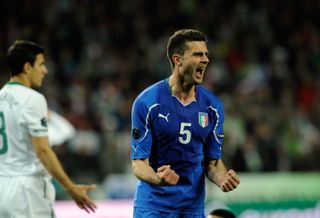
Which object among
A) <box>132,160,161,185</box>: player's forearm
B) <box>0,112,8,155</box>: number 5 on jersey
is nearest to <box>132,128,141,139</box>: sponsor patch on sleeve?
<box>132,160,161,185</box>: player's forearm

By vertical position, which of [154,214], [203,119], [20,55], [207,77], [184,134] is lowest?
[154,214]

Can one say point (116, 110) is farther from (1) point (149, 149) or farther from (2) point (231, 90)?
(1) point (149, 149)

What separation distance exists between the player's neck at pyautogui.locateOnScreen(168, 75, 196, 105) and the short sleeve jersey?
101cm

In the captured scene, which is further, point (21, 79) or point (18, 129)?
point (21, 79)

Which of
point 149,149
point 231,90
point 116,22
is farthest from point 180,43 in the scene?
point 116,22

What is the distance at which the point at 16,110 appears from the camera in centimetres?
650

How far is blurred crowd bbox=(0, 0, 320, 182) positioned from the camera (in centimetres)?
1337

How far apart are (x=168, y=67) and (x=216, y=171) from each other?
906 centimetres

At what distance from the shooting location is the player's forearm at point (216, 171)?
607cm

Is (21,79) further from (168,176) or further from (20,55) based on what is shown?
(168,176)

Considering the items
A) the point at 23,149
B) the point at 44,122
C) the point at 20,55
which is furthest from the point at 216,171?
the point at 20,55

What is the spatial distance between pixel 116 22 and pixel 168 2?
1291mm

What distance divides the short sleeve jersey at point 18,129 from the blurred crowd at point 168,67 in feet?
19.9

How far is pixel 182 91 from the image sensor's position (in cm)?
617
